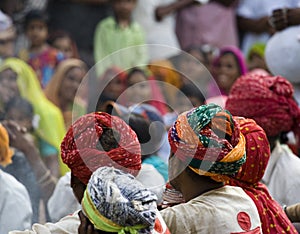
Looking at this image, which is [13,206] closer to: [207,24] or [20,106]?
[20,106]

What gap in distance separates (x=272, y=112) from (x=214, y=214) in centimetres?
146

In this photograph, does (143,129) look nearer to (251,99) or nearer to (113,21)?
(251,99)

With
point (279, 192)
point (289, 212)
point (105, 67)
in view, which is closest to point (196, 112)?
point (289, 212)

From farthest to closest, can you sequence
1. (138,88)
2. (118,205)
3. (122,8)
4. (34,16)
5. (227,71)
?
(122,8), (34,16), (227,71), (138,88), (118,205)

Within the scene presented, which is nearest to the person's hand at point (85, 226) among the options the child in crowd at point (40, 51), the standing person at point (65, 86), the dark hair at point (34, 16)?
the standing person at point (65, 86)

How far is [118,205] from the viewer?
332 cm

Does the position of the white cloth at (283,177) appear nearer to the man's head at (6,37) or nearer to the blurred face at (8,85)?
Answer: the blurred face at (8,85)

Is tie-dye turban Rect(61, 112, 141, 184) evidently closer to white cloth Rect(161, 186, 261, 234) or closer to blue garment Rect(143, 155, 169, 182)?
white cloth Rect(161, 186, 261, 234)

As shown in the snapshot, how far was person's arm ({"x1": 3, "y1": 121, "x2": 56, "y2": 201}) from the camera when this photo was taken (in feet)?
19.1

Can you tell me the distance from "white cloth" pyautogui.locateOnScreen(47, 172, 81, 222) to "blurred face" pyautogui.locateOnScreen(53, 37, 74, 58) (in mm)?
4718

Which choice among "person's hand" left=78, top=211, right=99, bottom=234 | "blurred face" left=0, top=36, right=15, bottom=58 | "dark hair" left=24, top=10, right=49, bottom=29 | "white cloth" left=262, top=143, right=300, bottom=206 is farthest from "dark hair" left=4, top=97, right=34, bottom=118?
"person's hand" left=78, top=211, right=99, bottom=234

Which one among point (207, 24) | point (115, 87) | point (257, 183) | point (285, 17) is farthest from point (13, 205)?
point (207, 24)

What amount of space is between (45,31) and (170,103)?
179 cm

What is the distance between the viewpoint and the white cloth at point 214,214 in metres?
3.94
